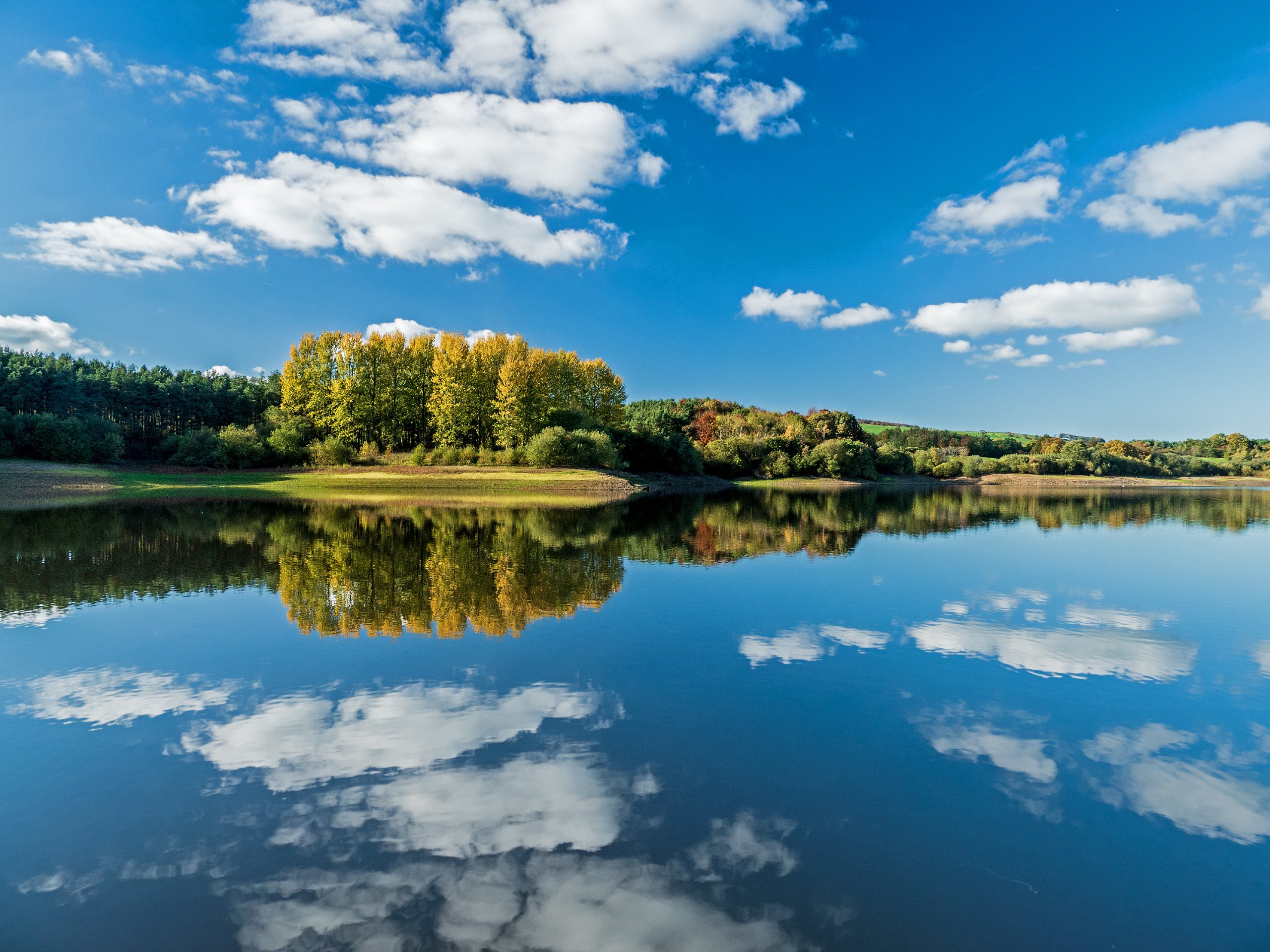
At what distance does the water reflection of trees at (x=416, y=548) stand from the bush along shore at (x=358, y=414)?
922 inches

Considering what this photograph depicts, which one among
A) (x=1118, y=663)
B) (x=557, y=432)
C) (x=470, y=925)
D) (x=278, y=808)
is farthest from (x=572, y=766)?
(x=557, y=432)

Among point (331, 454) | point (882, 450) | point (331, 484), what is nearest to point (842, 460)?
point (882, 450)

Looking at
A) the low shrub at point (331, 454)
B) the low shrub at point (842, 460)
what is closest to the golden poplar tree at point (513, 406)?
the low shrub at point (331, 454)

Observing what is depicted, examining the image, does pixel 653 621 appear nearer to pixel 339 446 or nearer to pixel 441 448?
pixel 441 448

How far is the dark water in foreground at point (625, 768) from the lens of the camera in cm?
448

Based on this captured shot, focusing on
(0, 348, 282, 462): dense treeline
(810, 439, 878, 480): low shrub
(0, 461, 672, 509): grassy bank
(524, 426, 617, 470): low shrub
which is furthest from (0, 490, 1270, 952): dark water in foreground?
(810, 439, 878, 480): low shrub

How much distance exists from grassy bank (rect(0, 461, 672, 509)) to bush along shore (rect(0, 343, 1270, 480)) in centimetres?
300

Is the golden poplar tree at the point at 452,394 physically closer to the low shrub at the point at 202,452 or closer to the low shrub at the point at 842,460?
the low shrub at the point at 202,452

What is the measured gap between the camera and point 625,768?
647cm

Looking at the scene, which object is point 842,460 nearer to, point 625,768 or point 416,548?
point 416,548

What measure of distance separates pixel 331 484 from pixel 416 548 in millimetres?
42278

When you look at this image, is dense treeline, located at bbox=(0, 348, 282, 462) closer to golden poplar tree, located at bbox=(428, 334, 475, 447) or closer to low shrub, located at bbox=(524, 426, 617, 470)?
golden poplar tree, located at bbox=(428, 334, 475, 447)

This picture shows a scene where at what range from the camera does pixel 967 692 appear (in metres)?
8.90

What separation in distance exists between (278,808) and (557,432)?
5819 centimetres
